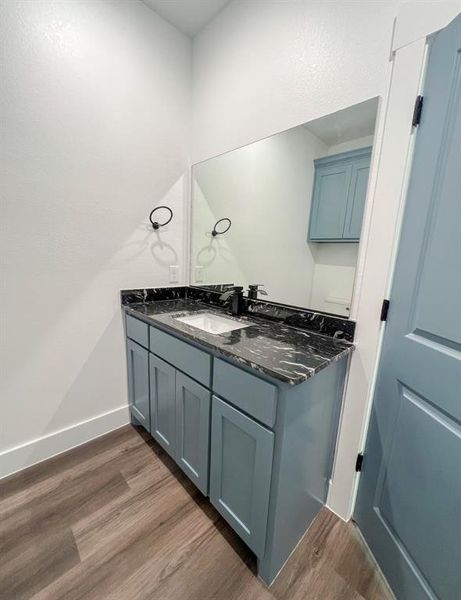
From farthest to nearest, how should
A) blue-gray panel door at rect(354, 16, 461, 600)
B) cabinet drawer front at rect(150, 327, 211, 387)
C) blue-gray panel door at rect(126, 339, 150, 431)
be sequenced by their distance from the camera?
blue-gray panel door at rect(126, 339, 150, 431), cabinet drawer front at rect(150, 327, 211, 387), blue-gray panel door at rect(354, 16, 461, 600)

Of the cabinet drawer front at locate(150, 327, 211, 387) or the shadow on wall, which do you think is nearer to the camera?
the cabinet drawer front at locate(150, 327, 211, 387)

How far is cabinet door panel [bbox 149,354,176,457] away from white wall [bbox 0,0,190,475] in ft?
1.36

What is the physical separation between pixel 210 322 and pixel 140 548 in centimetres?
112

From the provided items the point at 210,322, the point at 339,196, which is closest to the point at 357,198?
the point at 339,196

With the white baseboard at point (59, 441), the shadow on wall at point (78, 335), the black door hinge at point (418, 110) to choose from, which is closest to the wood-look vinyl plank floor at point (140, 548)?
the white baseboard at point (59, 441)

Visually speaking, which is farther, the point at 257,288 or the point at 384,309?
the point at 257,288

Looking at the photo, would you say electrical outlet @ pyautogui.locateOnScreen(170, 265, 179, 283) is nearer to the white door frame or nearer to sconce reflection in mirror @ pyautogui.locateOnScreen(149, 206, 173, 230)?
sconce reflection in mirror @ pyautogui.locateOnScreen(149, 206, 173, 230)

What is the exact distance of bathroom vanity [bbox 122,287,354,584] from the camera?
0.90 m

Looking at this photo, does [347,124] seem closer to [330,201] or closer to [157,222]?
[330,201]

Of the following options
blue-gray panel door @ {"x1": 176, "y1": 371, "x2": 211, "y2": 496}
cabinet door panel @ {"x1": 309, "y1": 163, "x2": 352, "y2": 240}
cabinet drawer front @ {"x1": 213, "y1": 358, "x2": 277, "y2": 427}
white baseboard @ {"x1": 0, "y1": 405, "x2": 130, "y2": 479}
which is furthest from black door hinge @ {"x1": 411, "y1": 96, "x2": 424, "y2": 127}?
white baseboard @ {"x1": 0, "y1": 405, "x2": 130, "y2": 479}

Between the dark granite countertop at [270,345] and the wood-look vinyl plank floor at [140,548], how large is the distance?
0.88 m

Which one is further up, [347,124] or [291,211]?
[347,124]

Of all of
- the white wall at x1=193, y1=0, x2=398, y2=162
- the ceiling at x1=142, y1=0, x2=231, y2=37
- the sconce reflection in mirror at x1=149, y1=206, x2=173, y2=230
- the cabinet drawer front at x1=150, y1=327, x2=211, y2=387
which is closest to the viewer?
the white wall at x1=193, y1=0, x2=398, y2=162

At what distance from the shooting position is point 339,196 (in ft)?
4.00
